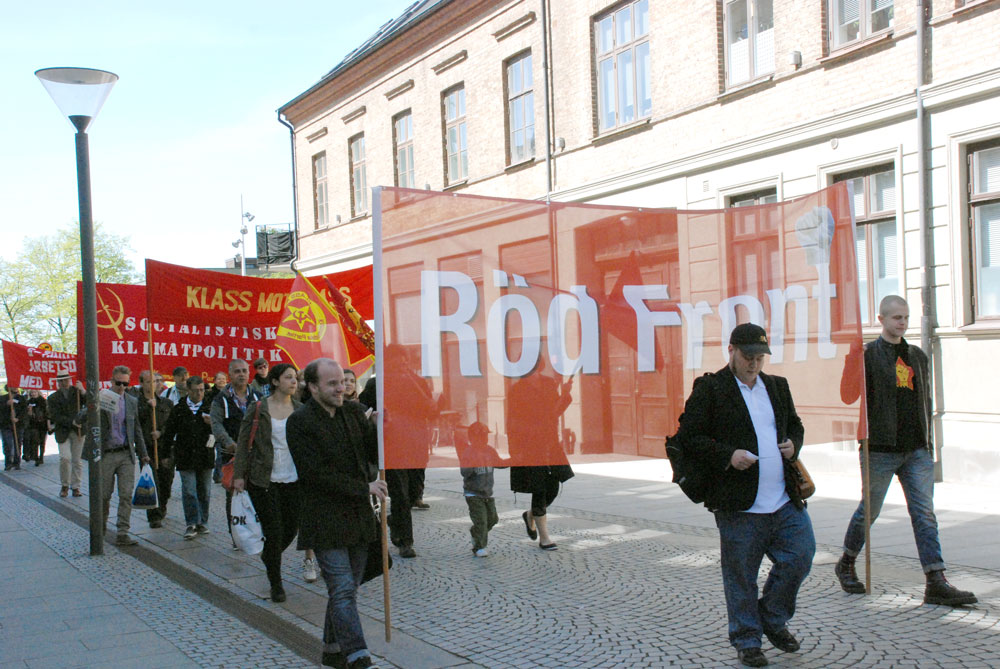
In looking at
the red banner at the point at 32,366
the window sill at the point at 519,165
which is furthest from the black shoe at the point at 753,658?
the red banner at the point at 32,366

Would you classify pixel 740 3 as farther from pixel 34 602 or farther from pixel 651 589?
pixel 34 602

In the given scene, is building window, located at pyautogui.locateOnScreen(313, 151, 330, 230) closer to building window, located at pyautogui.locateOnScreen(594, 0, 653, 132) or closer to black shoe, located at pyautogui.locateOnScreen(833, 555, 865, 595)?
building window, located at pyautogui.locateOnScreen(594, 0, 653, 132)

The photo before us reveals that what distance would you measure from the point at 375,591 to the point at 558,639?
206cm

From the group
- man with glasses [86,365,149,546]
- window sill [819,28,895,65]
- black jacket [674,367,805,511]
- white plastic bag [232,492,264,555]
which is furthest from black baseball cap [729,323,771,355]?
window sill [819,28,895,65]

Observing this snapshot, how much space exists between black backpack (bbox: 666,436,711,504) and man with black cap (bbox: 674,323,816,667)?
22 millimetres

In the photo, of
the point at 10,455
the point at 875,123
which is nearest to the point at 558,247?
the point at 875,123

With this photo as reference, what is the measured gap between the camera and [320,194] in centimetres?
2984

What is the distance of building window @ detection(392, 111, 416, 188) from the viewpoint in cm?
2466

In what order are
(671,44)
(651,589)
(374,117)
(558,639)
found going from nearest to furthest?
(558,639), (651,589), (671,44), (374,117)

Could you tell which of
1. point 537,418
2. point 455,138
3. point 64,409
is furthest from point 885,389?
point 455,138

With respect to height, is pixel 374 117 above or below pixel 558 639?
above

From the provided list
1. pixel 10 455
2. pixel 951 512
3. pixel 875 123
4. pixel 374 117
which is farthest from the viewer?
pixel 374 117

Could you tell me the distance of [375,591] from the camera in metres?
7.32

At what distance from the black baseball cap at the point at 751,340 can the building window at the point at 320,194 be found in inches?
992
